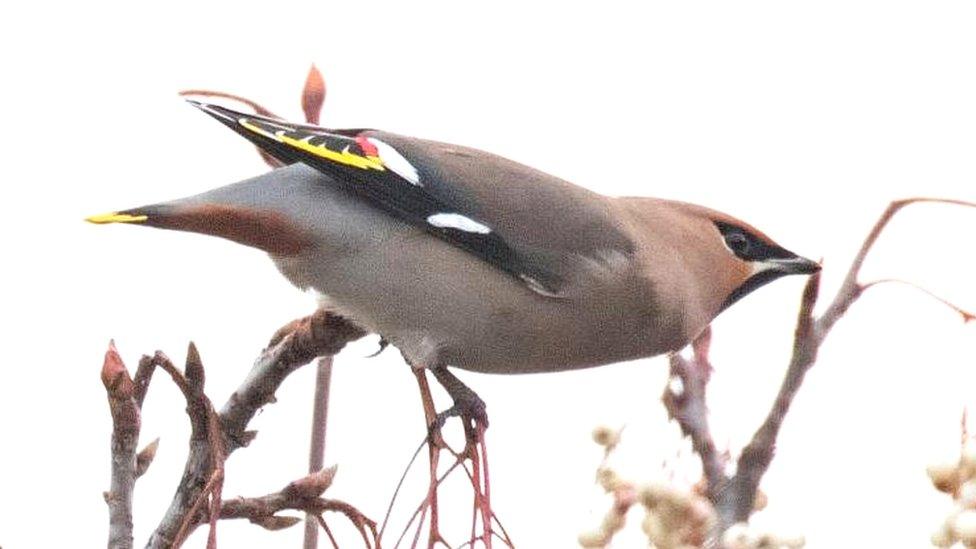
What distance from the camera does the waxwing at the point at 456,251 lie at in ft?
6.64

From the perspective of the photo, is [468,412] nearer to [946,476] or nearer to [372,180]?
[372,180]

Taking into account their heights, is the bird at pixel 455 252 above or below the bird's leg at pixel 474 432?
above

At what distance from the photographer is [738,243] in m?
2.48

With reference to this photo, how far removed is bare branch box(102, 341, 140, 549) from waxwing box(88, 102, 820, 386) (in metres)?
0.38

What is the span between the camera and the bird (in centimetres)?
202

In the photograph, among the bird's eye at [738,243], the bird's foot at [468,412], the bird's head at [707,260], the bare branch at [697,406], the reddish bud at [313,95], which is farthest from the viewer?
the bird's eye at [738,243]

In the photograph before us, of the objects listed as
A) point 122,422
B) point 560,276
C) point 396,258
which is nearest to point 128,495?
point 122,422

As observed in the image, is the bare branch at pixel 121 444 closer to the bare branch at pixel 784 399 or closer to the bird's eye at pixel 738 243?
the bare branch at pixel 784 399

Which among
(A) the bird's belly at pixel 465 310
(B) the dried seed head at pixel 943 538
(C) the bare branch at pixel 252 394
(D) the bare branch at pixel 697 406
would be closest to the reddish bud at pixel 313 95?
(A) the bird's belly at pixel 465 310

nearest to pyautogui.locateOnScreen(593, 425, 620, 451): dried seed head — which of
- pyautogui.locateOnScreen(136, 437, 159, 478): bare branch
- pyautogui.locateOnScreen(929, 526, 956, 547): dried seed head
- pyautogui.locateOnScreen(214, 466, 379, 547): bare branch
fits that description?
pyautogui.locateOnScreen(214, 466, 379, 547): bare branch

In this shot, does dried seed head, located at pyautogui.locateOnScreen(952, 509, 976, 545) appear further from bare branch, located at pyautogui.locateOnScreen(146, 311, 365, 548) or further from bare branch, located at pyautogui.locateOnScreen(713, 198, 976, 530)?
bare branch, located at pyautogui.locateOnScreen(146, 311, 365, 548)

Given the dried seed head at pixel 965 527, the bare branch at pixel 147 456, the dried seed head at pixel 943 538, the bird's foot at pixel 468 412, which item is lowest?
the dried seed head at pixel 943 538

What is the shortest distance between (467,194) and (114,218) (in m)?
0.65

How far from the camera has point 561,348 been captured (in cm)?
214
